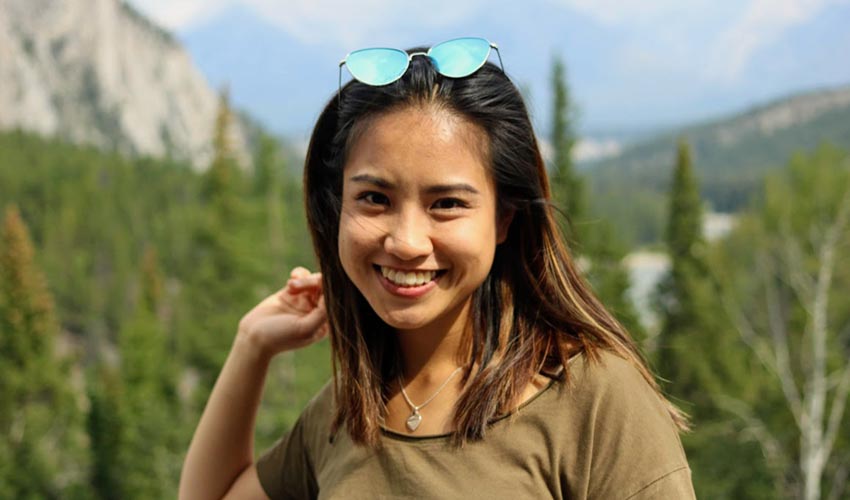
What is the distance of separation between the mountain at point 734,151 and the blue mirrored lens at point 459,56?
91.3 meters

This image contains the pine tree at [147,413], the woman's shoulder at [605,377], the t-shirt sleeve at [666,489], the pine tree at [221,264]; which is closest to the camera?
the t-shirt sleeve at [666,489]

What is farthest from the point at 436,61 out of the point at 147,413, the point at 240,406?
the point at 147,413

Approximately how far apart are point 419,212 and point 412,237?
2.1 inches

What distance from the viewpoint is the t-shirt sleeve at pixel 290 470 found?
219cm

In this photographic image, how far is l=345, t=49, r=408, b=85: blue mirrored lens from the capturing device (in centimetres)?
183

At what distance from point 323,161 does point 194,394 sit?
92.1 ft

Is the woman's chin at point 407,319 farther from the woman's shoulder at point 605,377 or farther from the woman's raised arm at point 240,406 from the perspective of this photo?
the woman's raised arm at point 240,406

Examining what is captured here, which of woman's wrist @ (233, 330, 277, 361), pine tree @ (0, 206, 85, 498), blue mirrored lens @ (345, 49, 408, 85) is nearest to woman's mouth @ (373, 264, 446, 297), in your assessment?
blue mirrored lens @ (345, 49, 408, 85)

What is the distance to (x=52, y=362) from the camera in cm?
3253

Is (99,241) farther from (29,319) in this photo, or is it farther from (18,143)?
(29,319)

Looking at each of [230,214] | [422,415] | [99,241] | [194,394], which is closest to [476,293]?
[422,415]

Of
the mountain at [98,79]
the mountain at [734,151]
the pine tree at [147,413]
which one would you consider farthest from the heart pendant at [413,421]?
the mountain at [734,151]

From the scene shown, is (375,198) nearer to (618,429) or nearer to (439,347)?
(439,347)

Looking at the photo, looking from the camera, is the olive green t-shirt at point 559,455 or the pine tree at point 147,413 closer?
the olive green t-shirt at point 559,455
